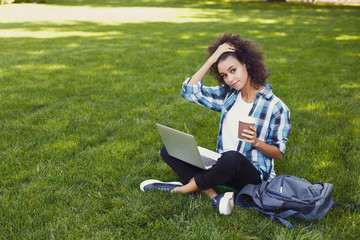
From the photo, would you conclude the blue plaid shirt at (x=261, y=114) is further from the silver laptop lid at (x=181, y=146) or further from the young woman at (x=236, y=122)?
the silver laptop lid at (x=181, y=146)

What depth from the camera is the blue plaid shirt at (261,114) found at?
2.59 m

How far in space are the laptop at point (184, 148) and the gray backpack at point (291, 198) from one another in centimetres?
44

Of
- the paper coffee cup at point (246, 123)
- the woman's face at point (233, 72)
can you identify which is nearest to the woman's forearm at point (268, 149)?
the paper coffee cup at point (246, 123)

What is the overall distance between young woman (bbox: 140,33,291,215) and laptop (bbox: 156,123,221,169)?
0.11 metres

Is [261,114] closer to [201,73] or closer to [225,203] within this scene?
[201,73]

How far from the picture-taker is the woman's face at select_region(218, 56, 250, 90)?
2.65m

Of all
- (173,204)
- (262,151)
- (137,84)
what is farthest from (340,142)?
(137,84)

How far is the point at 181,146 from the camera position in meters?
2.56

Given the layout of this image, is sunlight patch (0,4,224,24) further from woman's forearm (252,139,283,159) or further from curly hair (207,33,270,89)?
woman's forearm (252,139,283,159)

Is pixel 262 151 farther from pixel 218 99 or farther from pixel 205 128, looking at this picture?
pixel 205 128

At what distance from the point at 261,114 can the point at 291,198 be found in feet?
2.28

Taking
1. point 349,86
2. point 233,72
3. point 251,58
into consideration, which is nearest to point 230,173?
point 233,72

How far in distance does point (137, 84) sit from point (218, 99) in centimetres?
300

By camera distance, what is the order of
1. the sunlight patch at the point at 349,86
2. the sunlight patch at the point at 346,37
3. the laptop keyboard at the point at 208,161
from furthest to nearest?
1. the sunlight patch at the point at 346,37
2. the sunlight patch at the point at 349,86
3. the laptop keyboard at the point at 208,161
